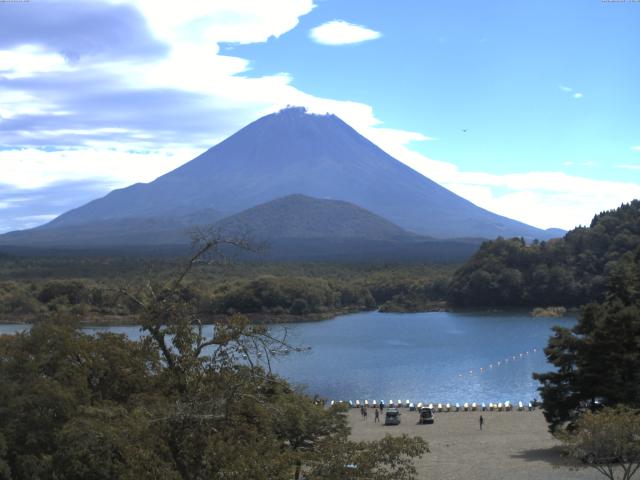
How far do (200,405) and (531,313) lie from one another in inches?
2251

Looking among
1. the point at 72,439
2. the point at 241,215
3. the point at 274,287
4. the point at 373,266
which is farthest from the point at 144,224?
the point at 72,439

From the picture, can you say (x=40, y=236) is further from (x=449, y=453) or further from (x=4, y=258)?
(x=449, y=453)

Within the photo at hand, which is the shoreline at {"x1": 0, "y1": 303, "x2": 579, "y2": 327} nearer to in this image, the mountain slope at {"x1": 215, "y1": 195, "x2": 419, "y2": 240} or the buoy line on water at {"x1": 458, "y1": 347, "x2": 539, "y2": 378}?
the buoy line on water at {"x1": 458, "y1": 347, "x2": 539, "y2": 378}

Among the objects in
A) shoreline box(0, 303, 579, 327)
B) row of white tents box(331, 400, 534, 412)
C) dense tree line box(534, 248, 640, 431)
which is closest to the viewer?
dense tree line box(534, 248, 640, 431)

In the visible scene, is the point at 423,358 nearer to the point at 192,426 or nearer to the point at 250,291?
the point at 250,291

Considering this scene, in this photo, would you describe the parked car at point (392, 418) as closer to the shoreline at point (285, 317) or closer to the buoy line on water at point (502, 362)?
the buoy line on water at point (502, 362)

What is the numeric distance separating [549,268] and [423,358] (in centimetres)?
2897

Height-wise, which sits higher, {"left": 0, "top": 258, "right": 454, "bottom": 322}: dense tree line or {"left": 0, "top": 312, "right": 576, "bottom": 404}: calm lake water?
{"left": 0, "top": 258, "right": 454, "bottom": 322}: dense tree line

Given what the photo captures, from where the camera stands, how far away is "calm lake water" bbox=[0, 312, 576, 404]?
106ft

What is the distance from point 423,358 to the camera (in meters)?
41.2

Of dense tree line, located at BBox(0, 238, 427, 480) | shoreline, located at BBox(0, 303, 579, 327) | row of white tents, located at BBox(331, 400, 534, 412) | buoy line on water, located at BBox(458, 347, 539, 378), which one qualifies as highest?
dense tree line, located at BBox(0, 238, 427, 480)

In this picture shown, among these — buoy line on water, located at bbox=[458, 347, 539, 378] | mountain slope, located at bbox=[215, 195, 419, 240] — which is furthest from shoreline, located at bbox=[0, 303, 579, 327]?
mountain slope, located at bbox=[215, 195, 419, 240]

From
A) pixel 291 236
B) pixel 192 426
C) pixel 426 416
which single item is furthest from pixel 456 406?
pixel 291 236

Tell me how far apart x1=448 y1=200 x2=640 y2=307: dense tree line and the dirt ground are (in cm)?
3983
